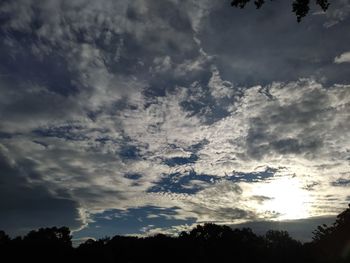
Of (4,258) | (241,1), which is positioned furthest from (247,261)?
(241,1)

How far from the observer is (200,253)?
10156 centimetres

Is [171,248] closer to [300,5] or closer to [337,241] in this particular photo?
[337,241]

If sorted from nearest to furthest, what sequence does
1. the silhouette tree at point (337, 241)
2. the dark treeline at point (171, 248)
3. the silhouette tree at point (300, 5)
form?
the silhouette tree at point (300, 5)
the silhouette tree at point (337, 241)
the dark treeline at point (171, 248)

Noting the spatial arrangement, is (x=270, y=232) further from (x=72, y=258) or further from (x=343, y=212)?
(x=343, y=212)

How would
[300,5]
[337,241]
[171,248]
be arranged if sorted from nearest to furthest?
[300,5]
[337,241]
[171,248]

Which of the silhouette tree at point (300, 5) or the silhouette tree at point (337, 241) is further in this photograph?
the silhouette tree at point (337, 241)

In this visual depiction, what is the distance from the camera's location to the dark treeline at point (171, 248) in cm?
9069

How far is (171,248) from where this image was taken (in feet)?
343

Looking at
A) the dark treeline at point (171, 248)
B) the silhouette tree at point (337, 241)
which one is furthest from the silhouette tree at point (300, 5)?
the dark treeline at point (171, 248)

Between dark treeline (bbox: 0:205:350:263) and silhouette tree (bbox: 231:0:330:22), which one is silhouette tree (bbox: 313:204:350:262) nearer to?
dark treeline (bbox: 0:205:350:263)

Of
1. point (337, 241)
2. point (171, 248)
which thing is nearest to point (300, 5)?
point (337, 241)

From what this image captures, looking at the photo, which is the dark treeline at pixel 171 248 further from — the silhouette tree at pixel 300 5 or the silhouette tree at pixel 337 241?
the silhouette tree at pixel 300 5

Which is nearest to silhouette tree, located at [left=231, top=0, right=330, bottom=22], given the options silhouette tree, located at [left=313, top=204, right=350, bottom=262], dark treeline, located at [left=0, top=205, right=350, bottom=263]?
silhouette tree, located at [left=313, top=204, right=350, bottom=262]

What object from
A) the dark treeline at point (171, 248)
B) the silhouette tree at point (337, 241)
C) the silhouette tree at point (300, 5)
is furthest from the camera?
the dark treeline at point (171, 248)
